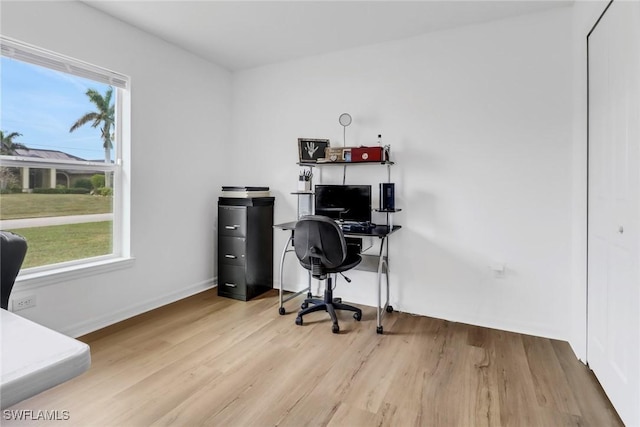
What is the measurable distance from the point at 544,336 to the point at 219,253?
3067mm

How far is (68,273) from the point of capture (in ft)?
8.45

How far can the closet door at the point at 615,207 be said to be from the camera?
1.64m

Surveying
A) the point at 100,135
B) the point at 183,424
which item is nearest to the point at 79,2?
the point at 100,135

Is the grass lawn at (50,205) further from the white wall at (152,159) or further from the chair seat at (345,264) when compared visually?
the chair seat at (345,264)

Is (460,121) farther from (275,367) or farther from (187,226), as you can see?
(187,226)

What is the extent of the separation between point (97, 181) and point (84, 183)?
0.34ft

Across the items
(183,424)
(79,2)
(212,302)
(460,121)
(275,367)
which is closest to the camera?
(183,424)

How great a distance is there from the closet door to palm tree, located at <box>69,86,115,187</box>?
356 centimetres

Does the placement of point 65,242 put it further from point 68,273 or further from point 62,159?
point 62,159

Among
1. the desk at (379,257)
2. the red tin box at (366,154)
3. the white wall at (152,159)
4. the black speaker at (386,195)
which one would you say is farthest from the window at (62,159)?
the black speaker at (386,195)

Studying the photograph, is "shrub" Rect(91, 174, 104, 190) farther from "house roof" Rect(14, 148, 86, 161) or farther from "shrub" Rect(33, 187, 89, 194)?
"house roof" Rect(14, 148, 86, 161)

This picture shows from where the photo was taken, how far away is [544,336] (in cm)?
273

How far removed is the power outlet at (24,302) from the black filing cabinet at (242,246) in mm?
1589

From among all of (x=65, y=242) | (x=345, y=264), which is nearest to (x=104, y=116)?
(x=65, y=242)
